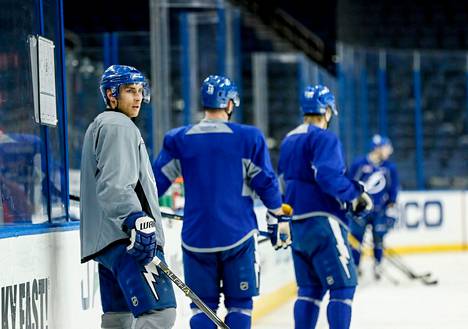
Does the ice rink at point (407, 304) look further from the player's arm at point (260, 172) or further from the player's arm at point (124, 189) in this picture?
the player's arm at point (124, 189)

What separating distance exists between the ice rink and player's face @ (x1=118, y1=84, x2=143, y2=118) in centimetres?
313

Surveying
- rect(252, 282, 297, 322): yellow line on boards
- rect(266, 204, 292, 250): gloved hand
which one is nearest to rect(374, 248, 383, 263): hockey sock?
rect(252, 282, 297, 322): yellow line on boards

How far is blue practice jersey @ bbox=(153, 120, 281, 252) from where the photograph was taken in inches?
171

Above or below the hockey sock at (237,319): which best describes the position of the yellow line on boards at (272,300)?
below

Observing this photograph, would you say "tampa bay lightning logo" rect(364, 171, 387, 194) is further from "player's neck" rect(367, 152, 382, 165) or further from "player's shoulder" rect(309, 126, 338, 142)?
"player's shoulder" rect(309, 126, 338, 142)

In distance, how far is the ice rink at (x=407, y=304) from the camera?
22.4 feet

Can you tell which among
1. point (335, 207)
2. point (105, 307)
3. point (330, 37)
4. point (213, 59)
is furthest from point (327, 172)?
point (330, 37)

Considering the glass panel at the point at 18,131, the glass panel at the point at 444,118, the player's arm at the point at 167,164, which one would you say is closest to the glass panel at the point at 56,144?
the glass panel at the point at 18,131

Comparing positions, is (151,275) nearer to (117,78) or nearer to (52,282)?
(52,282)

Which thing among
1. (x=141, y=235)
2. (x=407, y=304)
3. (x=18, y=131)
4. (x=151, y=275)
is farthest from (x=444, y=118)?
(x=141, y=235)

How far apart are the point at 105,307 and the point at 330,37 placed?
42.4 ft

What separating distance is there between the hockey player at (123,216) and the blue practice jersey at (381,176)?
6.04 m

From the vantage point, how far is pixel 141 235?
3482mm

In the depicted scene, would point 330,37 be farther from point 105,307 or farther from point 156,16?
point 105,307
